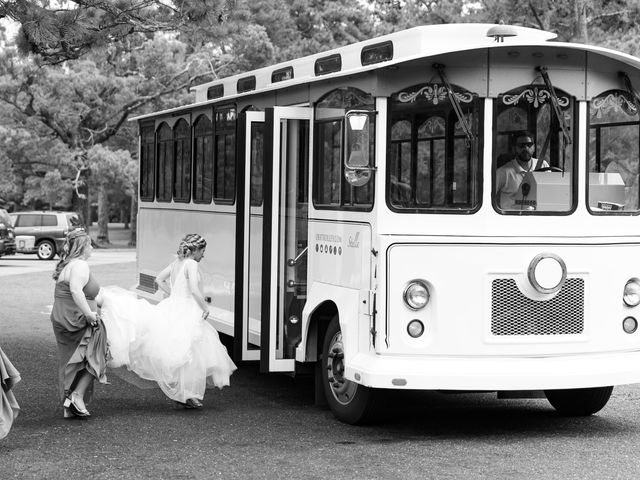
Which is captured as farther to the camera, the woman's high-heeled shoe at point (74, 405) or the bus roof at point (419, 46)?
the woman's high-heeled shoe at point (74, 405)

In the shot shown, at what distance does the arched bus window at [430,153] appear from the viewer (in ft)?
27.6

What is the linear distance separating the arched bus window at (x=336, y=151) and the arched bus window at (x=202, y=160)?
3.23m

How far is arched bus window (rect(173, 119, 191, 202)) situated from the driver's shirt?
547 centimetres

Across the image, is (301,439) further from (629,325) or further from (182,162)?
(182,162)

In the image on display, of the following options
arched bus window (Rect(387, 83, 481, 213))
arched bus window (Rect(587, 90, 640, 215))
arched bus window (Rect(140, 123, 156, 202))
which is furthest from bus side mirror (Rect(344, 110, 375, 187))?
arched bus window (Rect(140, 123, 156, 202))

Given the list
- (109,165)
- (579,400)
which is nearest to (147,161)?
(579,400)

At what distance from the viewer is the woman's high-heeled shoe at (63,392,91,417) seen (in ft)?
A: 30.0

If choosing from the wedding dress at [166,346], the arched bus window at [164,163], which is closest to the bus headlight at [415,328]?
the wedding dress at [166,346]

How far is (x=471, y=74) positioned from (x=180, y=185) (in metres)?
5.83

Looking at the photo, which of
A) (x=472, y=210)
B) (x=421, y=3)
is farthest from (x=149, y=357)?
(x=421, y=3)

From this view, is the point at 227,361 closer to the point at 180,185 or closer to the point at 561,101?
the point at 561,101

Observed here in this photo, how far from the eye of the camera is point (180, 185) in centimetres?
1356

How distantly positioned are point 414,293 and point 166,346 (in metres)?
2.23

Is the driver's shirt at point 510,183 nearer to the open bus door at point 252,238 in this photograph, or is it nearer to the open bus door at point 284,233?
the open bus door at point 284,233
